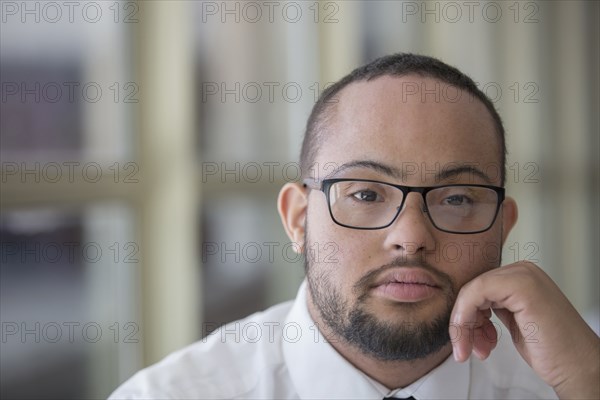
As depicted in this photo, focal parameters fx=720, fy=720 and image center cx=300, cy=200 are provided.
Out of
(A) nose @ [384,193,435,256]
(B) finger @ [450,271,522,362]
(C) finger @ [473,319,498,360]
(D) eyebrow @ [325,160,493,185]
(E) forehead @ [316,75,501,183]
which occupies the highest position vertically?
(E) forehead @ [316,75,501,183]

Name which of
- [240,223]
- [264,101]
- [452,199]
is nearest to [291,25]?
[264,101]

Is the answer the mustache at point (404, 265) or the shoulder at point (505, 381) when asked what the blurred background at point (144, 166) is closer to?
the mustache at point (404, 265)

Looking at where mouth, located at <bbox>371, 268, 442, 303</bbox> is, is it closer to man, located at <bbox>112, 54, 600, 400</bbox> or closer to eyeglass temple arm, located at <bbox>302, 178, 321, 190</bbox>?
man, located at <bbox>112, 54, 600, 400</bbox>

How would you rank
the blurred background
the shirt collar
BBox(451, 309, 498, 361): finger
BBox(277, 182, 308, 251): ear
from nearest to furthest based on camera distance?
BBox(451, 309, 498, 361): finger, the shirt collar, BBox(277, 182, 308, 251): ear, the blurred background

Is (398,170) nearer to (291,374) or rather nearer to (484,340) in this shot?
(484,340)

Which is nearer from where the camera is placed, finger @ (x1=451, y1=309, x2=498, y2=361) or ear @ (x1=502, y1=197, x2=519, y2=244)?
finger @ (x1=451, y1=309, x2=498, y2=361)

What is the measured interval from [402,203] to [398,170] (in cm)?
6

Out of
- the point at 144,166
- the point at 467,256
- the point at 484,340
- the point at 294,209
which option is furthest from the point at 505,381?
the point at 144,166

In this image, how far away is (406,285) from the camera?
1.37m

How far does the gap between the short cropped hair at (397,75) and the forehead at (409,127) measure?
0.02 m

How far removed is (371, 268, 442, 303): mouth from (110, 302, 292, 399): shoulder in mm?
321

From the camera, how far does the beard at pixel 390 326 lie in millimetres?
1394

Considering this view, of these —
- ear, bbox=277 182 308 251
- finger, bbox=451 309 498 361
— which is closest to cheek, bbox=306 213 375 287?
ear, bbox=277 182 308 251

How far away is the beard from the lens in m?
1.39
